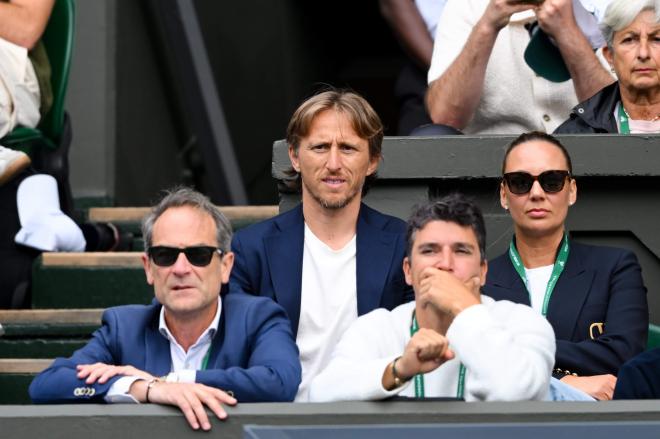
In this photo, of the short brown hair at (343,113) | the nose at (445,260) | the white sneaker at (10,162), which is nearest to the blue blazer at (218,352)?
the nose at (445,260)

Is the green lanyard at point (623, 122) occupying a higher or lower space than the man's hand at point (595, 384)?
higher

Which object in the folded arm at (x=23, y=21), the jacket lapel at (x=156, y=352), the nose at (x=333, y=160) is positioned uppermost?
the folded arm at (x=23, y=21)

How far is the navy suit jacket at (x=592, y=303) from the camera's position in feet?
15.5

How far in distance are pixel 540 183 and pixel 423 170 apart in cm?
61

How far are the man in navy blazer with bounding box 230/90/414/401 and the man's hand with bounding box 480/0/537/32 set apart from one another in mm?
750

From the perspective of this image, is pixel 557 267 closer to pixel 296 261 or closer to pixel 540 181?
pixel 540 181

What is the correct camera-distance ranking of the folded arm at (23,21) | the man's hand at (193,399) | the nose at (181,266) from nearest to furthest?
the man's hand at (193,399) < the nose at (181,266) < the folded arm at (23,21)

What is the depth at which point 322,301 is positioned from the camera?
16.1ft

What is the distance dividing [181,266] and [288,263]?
2.03 ft

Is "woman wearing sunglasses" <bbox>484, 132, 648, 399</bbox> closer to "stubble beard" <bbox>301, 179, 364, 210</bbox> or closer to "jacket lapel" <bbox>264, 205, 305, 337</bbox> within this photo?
"stubble beard" <bbox>301, 179, 364, 210</bbox>

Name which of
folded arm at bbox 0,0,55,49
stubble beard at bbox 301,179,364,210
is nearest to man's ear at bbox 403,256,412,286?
stubble beard at bbox 301,179,364,210

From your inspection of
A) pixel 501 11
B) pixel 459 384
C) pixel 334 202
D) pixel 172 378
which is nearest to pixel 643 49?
pixel 501 11

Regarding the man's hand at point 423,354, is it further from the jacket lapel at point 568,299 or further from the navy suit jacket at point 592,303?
the jacket lapel at point 568,299

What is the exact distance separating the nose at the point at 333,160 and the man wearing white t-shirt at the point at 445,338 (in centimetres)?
48
